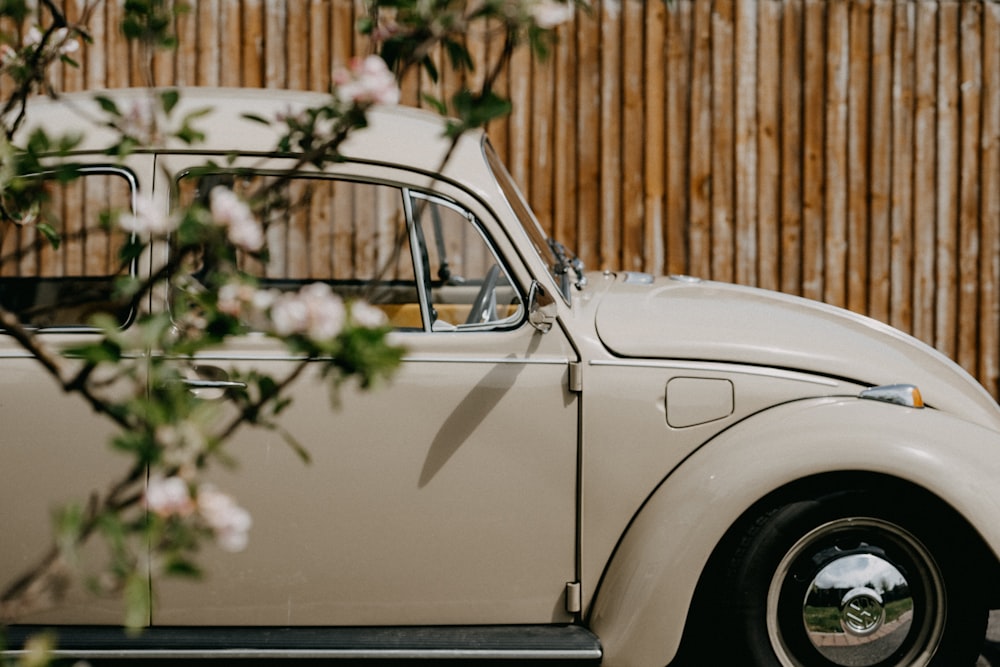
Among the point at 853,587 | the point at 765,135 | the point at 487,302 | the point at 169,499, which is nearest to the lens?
the point at 169,499

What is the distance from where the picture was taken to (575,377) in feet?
10.4

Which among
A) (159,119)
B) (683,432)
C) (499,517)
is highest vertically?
(159,119)

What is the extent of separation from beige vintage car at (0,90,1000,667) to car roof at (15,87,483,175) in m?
0.01

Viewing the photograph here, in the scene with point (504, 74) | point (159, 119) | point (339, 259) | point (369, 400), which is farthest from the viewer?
point (504, 74)

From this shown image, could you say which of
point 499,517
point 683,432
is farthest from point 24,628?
point 683,432

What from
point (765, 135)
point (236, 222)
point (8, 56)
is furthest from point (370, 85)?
point (765, 135)

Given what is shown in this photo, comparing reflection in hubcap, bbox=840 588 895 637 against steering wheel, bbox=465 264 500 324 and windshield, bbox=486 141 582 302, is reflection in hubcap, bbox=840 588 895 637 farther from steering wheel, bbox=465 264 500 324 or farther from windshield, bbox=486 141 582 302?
steering wheel, bbox=465 264 500 324

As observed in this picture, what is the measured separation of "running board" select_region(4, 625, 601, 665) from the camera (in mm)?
3059

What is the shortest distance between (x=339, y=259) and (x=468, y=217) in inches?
27.3

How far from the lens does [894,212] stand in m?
7.04

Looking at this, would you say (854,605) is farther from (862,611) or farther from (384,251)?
(384,251)

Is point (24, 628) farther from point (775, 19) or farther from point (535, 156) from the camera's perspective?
point (775, 19)

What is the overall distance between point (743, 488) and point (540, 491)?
56 centimetres

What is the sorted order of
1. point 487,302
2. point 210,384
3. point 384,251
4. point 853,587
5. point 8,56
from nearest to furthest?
point 8,56 < point 210,384 < point 853,587 < point 487,302 < point 384,251
